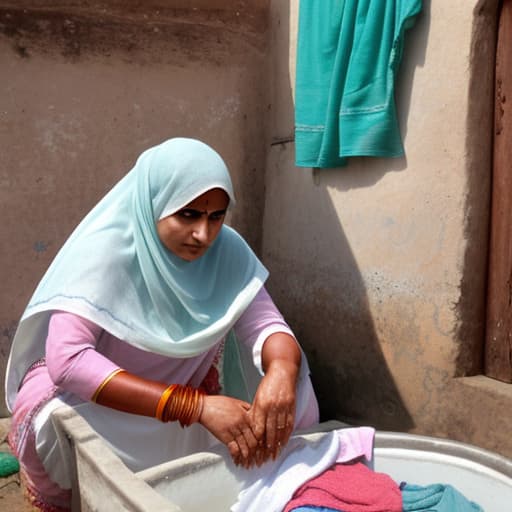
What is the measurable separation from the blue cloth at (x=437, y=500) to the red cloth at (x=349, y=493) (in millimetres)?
41

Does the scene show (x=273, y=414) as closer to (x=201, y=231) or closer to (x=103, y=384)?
(x=103, y=384)

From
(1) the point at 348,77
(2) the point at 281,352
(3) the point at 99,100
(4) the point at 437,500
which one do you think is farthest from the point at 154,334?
(3) the point at 99,100

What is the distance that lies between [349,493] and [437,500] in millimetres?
262

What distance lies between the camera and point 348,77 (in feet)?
8.75

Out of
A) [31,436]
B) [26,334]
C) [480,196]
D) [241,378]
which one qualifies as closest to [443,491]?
[241,378]

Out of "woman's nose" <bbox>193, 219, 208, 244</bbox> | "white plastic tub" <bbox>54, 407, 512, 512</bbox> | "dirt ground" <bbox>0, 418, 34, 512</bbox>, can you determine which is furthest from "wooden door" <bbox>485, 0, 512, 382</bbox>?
"dirt ground" <bbox>0, 418, 34, 512</bbox>

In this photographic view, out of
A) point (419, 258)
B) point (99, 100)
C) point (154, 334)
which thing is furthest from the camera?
point (99, 100)

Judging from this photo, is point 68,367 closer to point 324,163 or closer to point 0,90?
point 324,163

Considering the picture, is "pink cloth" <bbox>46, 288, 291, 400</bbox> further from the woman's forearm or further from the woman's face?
the woman's face

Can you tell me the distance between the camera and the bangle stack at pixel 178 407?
1.70 metres

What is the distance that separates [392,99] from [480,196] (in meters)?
0.55

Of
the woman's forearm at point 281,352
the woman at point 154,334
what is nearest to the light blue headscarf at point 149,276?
the woman at point 154,334

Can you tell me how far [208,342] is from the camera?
6.83ft

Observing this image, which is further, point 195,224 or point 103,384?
point 195,224
